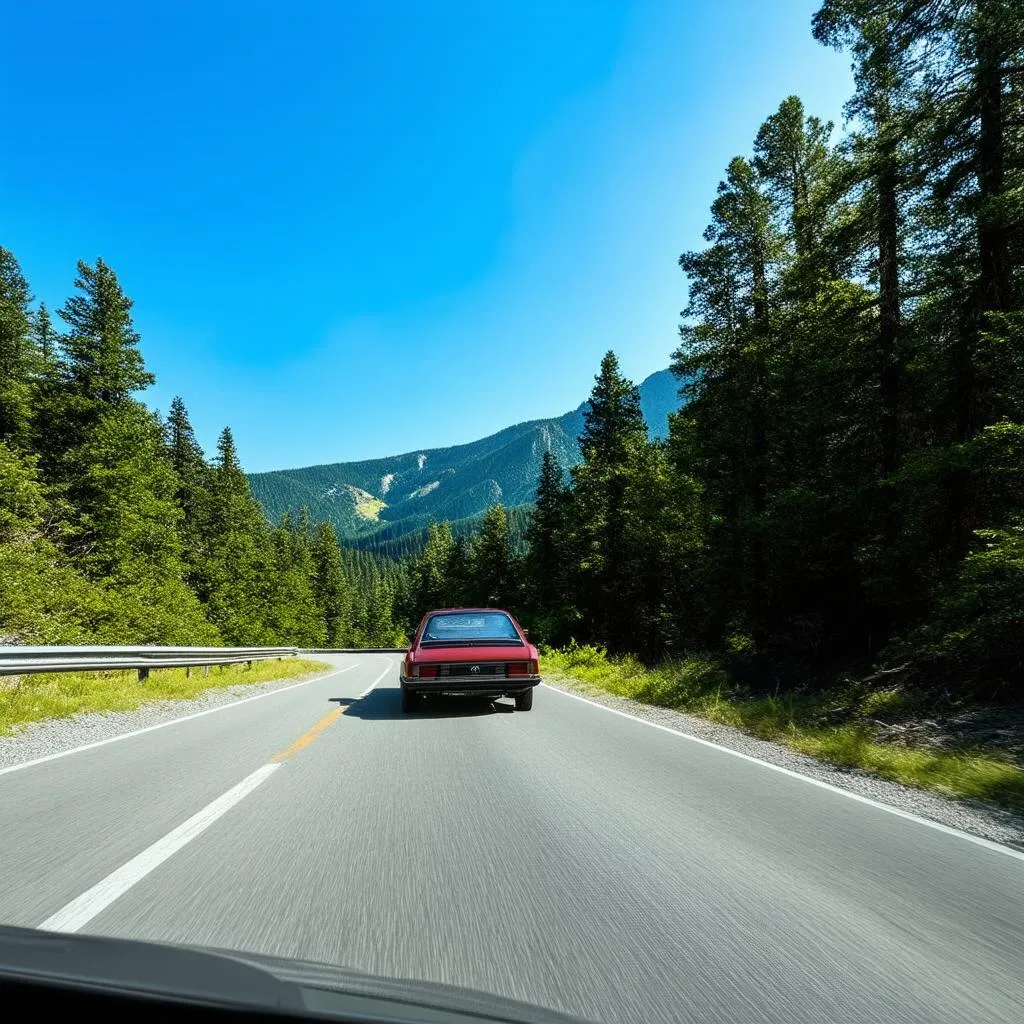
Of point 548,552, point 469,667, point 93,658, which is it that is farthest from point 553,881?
point 548,552

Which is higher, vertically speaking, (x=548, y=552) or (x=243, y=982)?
(x=548, y=552)

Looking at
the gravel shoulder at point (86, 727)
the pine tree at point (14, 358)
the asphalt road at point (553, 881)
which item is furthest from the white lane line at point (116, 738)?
the pine tree at point (14, 358)

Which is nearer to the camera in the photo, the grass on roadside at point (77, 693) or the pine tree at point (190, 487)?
the grass on roadside at point (77, 693)

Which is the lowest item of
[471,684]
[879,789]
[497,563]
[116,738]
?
[116,738]

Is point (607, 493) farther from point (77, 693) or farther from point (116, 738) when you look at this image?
point (116, 738)

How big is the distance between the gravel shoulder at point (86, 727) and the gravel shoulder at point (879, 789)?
311 inches

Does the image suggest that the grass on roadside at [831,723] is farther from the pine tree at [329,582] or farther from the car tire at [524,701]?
the pine tree at [329,582]

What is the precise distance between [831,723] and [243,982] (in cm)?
1008

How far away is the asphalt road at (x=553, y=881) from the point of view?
2.50 meters

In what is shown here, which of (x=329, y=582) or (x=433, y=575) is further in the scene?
(x=329, y=582)

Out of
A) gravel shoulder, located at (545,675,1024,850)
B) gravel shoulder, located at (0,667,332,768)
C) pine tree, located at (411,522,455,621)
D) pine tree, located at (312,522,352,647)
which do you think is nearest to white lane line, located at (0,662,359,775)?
gravel shoulder, located at (0,667,332,768)

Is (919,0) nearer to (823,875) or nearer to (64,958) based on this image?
(823,875)

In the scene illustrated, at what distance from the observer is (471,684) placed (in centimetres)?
1023

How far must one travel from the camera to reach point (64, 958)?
1466 mm
